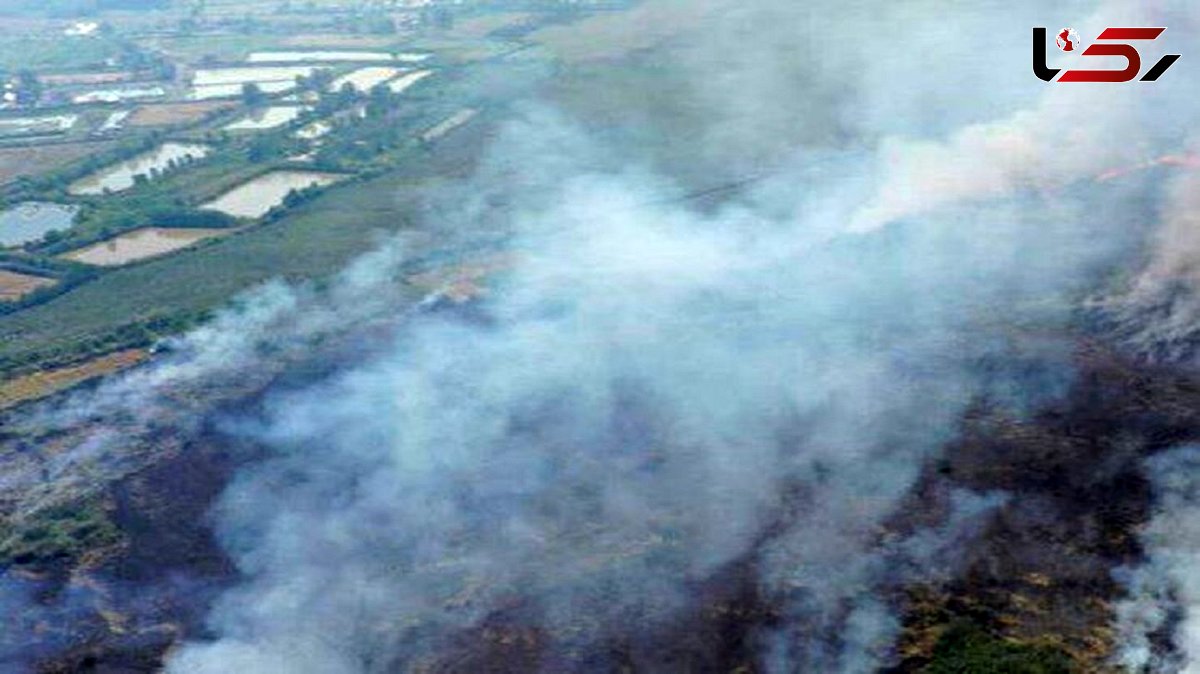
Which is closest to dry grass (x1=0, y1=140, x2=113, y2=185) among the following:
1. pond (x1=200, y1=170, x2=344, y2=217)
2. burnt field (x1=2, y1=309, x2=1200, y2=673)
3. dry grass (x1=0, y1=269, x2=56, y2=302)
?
pond (x1=200, y1=170, x2=344, y2=217)

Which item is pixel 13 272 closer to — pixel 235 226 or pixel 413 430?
pixel 235 226

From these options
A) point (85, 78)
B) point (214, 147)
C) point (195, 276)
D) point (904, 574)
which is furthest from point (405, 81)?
point (904, 574)

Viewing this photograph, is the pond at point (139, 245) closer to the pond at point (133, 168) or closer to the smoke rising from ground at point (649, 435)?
the pond at point (133, 168)

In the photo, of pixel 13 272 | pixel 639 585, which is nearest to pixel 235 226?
pixel 13 272

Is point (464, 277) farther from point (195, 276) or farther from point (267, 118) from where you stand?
point (267, 118)

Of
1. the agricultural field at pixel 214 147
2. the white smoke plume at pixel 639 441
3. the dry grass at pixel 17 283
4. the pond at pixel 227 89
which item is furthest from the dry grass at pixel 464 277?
the pond at pixel 227 89
